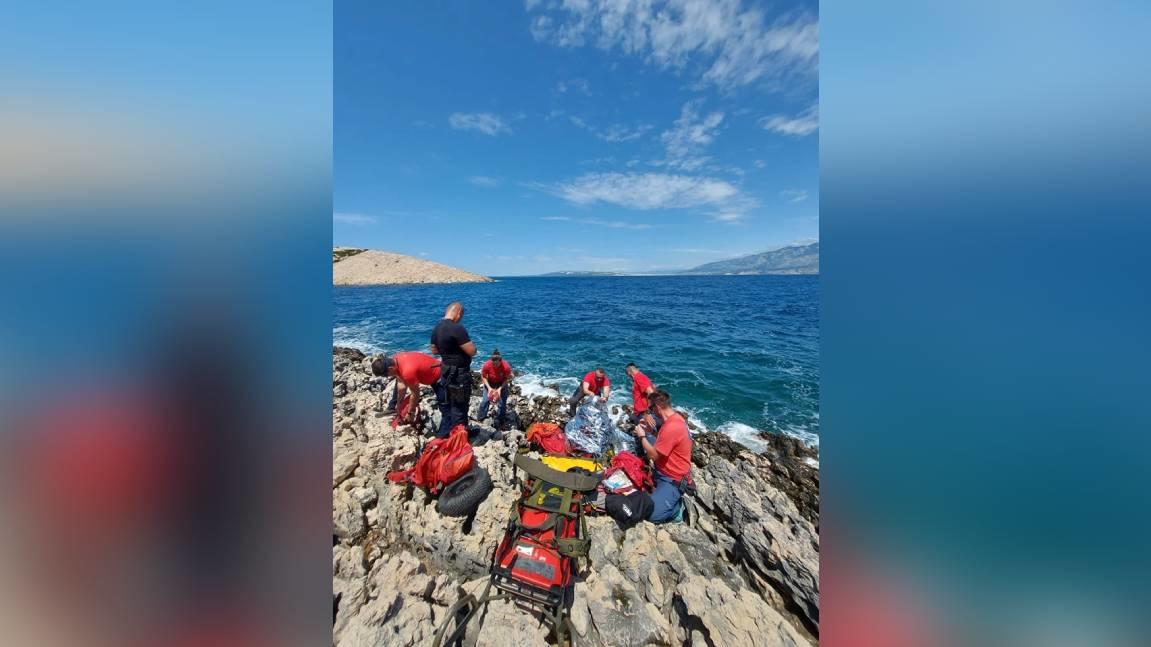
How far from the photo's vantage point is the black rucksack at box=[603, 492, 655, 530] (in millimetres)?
3764

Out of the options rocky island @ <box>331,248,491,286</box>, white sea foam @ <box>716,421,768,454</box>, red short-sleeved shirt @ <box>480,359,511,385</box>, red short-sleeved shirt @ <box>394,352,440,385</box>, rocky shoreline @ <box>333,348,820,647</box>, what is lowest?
white sea foam @ <box>716,421,768,454</box>

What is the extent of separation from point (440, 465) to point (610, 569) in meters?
2.24

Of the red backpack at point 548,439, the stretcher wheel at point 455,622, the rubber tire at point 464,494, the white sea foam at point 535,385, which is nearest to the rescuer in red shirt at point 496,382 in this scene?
the red backpack at point 548,439

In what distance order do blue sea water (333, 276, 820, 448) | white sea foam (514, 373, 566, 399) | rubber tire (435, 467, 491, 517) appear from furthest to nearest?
white sea foam (514, 373, 566, 399) → blue sea water (333, 276, 820, 448) → rubber tire (435, 467, 491, 517)

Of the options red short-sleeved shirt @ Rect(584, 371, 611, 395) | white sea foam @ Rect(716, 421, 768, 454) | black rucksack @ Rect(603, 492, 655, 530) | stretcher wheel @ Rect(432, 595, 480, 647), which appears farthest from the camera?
red short-sleeved shirt @ Rect(584, 371, 611, 395)

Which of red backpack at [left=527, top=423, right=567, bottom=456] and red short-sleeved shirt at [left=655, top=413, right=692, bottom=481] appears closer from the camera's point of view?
red short-sleeved shirt at [left=655, top=413, right=692, bottom=481]

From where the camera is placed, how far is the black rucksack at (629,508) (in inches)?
148

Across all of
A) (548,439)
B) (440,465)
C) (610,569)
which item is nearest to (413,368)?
(440,465)

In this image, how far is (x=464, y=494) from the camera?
3.97 meters

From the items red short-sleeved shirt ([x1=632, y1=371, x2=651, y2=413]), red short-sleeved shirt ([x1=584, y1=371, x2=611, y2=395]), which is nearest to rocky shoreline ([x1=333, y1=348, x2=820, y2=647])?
red short-sleeved shirt ([x1=632, y1=371, x2=651, y2=413])

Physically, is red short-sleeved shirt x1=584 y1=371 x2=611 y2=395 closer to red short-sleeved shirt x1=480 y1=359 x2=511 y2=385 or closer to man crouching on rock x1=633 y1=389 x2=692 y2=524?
red short-sleeved shirt x1=480 y1=359 x2=511 y2=385

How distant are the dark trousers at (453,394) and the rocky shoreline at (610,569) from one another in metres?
0.77

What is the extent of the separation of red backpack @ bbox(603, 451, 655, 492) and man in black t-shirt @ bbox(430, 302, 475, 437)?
8.02 ft
